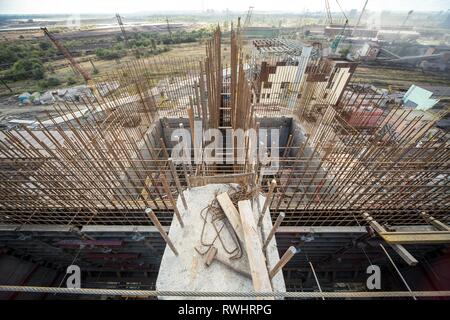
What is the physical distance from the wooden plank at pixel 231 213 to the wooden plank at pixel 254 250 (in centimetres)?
13

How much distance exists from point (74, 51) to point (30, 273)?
45768mm

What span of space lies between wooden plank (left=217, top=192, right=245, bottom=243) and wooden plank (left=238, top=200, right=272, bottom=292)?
128 mm

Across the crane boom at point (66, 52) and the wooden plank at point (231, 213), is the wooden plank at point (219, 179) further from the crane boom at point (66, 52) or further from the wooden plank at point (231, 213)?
the crane boom at point (66, 52)

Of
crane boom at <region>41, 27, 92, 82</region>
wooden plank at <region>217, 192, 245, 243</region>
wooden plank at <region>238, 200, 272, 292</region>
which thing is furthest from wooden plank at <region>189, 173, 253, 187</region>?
crane boom at <region>41, 27, 92, 82</region>

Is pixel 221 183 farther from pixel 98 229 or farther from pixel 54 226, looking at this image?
pixel 54 226

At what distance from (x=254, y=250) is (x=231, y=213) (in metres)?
0.63

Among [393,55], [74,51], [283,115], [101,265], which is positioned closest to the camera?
[101,265]

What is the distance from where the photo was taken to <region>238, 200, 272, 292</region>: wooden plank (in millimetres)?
2100

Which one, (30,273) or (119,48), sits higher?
(119,48)

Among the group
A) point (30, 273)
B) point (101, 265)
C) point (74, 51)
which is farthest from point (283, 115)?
point (74, 51)

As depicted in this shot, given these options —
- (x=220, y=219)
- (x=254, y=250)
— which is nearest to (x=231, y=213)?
(x=220, y=219)

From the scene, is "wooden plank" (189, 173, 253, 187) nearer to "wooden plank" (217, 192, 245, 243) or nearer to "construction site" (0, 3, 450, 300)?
"construction site" (0, 3, 450, 300)

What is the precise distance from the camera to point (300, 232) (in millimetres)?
3615

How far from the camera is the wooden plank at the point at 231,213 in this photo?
2.66m
